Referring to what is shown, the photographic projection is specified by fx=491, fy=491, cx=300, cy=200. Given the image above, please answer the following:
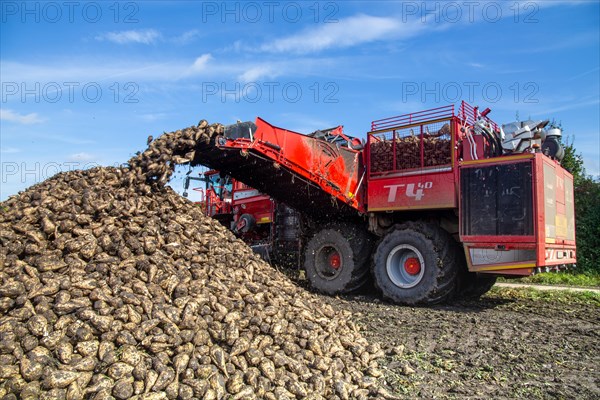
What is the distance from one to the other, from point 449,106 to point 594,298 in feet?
14.4

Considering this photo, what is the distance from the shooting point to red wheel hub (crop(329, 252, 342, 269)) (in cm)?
909

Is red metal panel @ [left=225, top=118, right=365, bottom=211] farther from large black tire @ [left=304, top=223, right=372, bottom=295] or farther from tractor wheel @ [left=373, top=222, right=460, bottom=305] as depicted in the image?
tractor wheel @ [left=373, top=222, right=460, bottom=305]

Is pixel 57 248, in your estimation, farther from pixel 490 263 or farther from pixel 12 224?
pixel 490 263

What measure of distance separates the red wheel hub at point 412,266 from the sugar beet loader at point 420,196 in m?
0.02

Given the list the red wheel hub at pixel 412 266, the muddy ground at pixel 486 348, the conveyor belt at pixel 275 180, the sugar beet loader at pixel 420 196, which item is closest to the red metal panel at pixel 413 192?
the sugar beet loader at pixel 420 196

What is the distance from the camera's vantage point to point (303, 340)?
447 centimetres

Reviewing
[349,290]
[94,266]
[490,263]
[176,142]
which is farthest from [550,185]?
[94,266]

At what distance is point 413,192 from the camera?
7.90 m

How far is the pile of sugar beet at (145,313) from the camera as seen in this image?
3604 millimetres

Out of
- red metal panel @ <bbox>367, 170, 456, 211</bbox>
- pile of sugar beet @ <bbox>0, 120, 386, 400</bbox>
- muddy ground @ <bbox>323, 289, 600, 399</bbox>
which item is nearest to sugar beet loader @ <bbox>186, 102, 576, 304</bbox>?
red metal panel @ <bbox>367, 170, 456, 211</bbox>

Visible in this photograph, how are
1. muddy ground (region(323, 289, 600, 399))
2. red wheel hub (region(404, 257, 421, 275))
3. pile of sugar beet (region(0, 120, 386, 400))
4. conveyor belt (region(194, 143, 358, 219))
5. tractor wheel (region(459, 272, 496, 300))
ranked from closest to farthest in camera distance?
pile of sugar beet (region(0, 120, 386, 400)) < muddy ground (region(323, 289, 600, 399)) < conveyor belt (region(194, 143, 358, 219)) < red wheel hub (region(404, 257, 421, 275)) < tractor wheel (region(459, 272, 496, 300))

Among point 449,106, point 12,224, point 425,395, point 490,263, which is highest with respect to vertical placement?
point 449,106

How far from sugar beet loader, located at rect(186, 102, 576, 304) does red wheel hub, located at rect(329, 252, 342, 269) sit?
19 millimetres

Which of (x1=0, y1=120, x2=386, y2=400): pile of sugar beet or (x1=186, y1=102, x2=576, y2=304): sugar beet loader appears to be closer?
(x1=0, y1=120, x2=386, y2=400): pile of sugar beet
